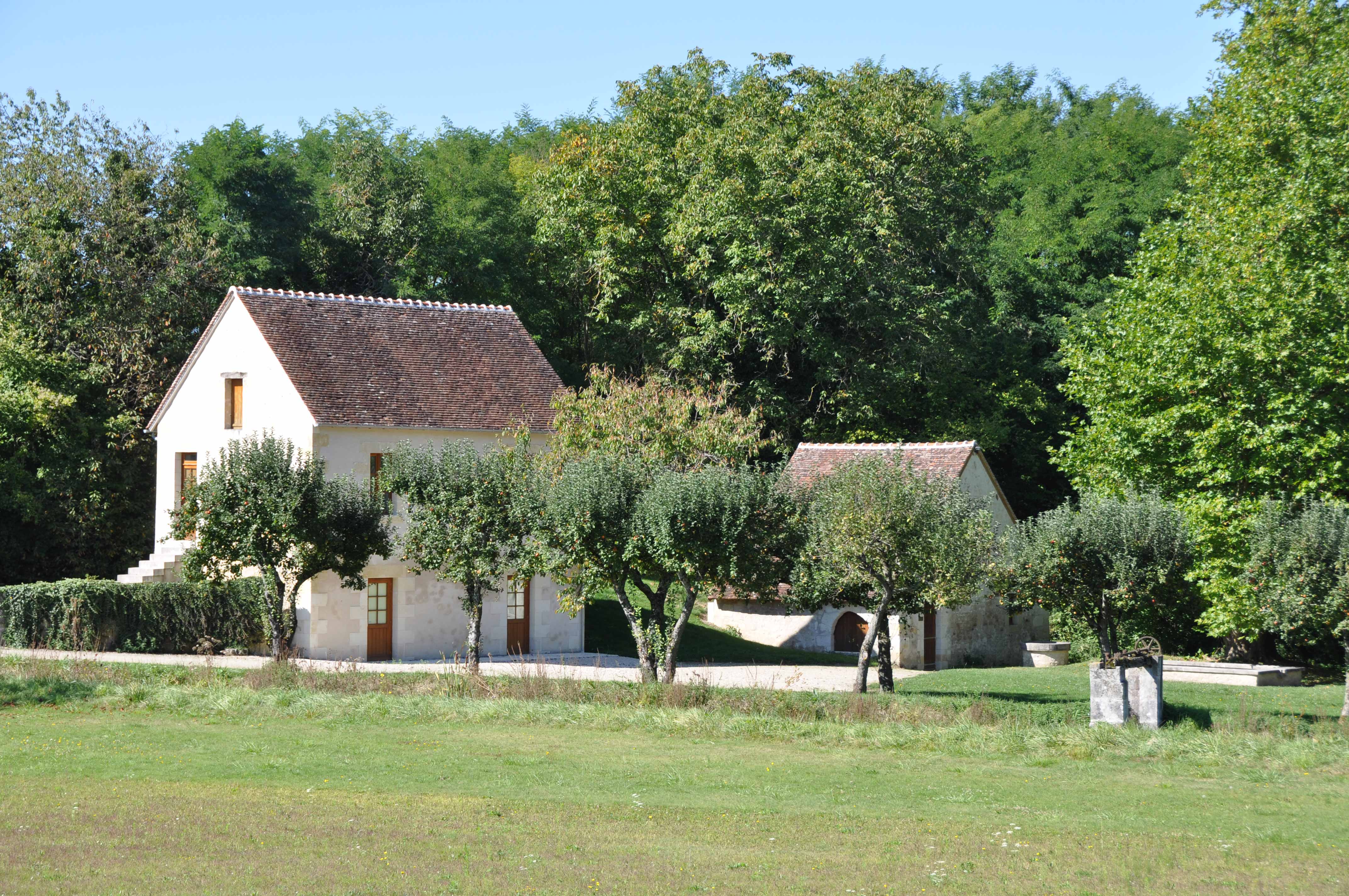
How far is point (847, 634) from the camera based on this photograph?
3778 cm

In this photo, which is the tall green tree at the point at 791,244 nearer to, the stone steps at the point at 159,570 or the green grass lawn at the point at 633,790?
the stone steps at the point at 159,570

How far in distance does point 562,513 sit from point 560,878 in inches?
534

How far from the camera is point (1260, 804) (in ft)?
47.7

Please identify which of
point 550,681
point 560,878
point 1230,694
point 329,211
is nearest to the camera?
point 560,878

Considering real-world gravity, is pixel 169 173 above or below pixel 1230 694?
above

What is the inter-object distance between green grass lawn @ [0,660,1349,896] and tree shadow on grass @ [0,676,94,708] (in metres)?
0.07

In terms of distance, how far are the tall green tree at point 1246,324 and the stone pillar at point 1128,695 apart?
7.41 meters

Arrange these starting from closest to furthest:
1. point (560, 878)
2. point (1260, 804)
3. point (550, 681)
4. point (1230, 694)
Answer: point (560, 878), point (1260, 804), point (550, 681), point (1230, 694)

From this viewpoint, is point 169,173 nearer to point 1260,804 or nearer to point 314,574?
point 314,574

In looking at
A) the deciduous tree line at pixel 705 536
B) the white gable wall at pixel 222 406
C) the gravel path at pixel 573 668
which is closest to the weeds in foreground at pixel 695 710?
the gravel path at pixel 573 668

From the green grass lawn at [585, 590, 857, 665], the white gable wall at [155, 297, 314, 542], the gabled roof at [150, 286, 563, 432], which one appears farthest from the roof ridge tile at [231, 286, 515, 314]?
the green grass lawn at [585, 590, 857, 665]

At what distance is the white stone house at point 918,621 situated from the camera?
36406 millimetres

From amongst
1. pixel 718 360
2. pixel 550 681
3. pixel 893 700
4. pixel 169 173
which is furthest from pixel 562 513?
pixel 169 173

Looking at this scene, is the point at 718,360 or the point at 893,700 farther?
the point at 718,360
